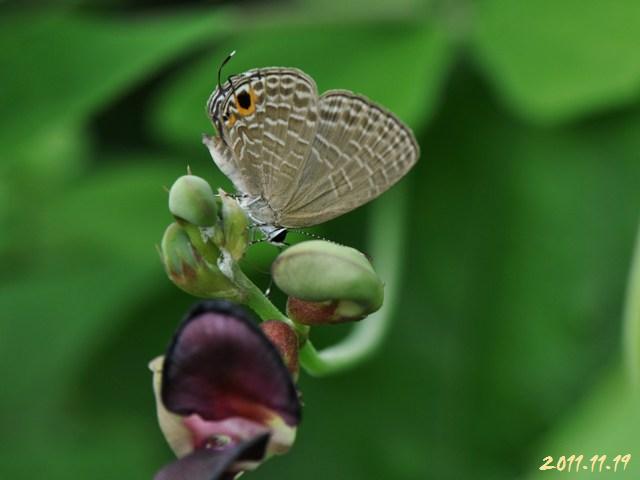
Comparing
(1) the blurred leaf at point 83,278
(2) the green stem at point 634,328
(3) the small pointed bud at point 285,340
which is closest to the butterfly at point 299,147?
(3) the small pointed bud at point 285,340

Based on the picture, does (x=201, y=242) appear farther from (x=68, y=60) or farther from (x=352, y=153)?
(x=68, y=60)

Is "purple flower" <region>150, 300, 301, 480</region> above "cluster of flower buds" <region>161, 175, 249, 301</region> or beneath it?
beneath

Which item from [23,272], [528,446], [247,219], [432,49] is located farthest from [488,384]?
[247,219]

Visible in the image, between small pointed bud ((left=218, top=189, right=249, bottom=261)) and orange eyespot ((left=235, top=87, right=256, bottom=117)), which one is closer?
small pointed bud ((left=218, top=189, right=249, bottom=261))

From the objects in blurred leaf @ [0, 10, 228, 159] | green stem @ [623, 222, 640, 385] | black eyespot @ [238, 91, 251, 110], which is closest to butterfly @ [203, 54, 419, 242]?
black eyespot @ [238, 91, 251, 110]

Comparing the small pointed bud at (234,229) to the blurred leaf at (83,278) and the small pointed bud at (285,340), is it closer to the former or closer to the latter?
the small pointed bud at (285,340)

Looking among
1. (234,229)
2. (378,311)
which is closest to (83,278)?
(378,311)

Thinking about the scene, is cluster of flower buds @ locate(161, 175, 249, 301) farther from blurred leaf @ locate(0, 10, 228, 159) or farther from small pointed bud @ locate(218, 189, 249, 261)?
blurred leaf @ locate(0, 10, 228, 159)
